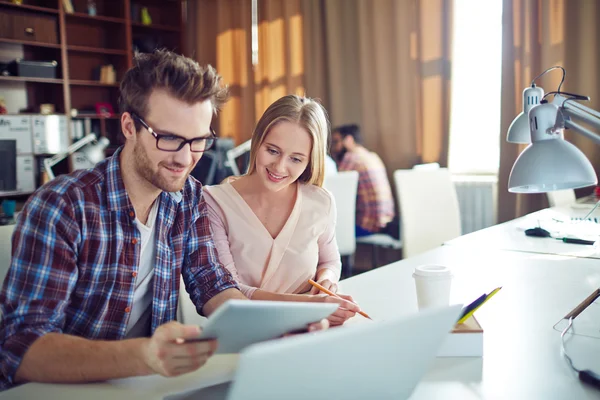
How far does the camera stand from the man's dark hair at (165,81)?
3.86 feet

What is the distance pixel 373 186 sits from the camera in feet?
12.9

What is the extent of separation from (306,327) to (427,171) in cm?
204

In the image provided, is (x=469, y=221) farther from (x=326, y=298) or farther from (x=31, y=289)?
(x=31, y=289)

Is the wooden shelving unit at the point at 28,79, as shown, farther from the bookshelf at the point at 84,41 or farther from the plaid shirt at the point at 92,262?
the plaid shirt at the point at 92,262

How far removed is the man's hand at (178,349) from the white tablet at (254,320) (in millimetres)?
24

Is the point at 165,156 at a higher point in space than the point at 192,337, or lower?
higher

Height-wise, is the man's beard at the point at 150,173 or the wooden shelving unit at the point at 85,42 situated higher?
the wooden shelving unit at the point at 85,42

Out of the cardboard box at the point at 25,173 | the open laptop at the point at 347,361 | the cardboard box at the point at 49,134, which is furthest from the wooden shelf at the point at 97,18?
the open laptop at the point at 347,361

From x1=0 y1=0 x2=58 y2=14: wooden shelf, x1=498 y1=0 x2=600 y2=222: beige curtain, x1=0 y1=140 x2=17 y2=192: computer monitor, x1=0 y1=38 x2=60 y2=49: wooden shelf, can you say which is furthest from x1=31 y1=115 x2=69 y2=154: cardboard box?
x1=498 y1=0 x2=600 y2=222: beige curtain

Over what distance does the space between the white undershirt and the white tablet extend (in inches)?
16.7

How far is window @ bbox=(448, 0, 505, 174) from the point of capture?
4152 millimetres

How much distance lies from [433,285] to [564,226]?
4.59 feet

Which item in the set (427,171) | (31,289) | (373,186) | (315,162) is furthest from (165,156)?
(373,186)

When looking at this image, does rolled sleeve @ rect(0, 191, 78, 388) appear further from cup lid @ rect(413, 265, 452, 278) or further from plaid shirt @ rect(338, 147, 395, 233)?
plaid shirt @ rect(338, 147, 395, 233)
